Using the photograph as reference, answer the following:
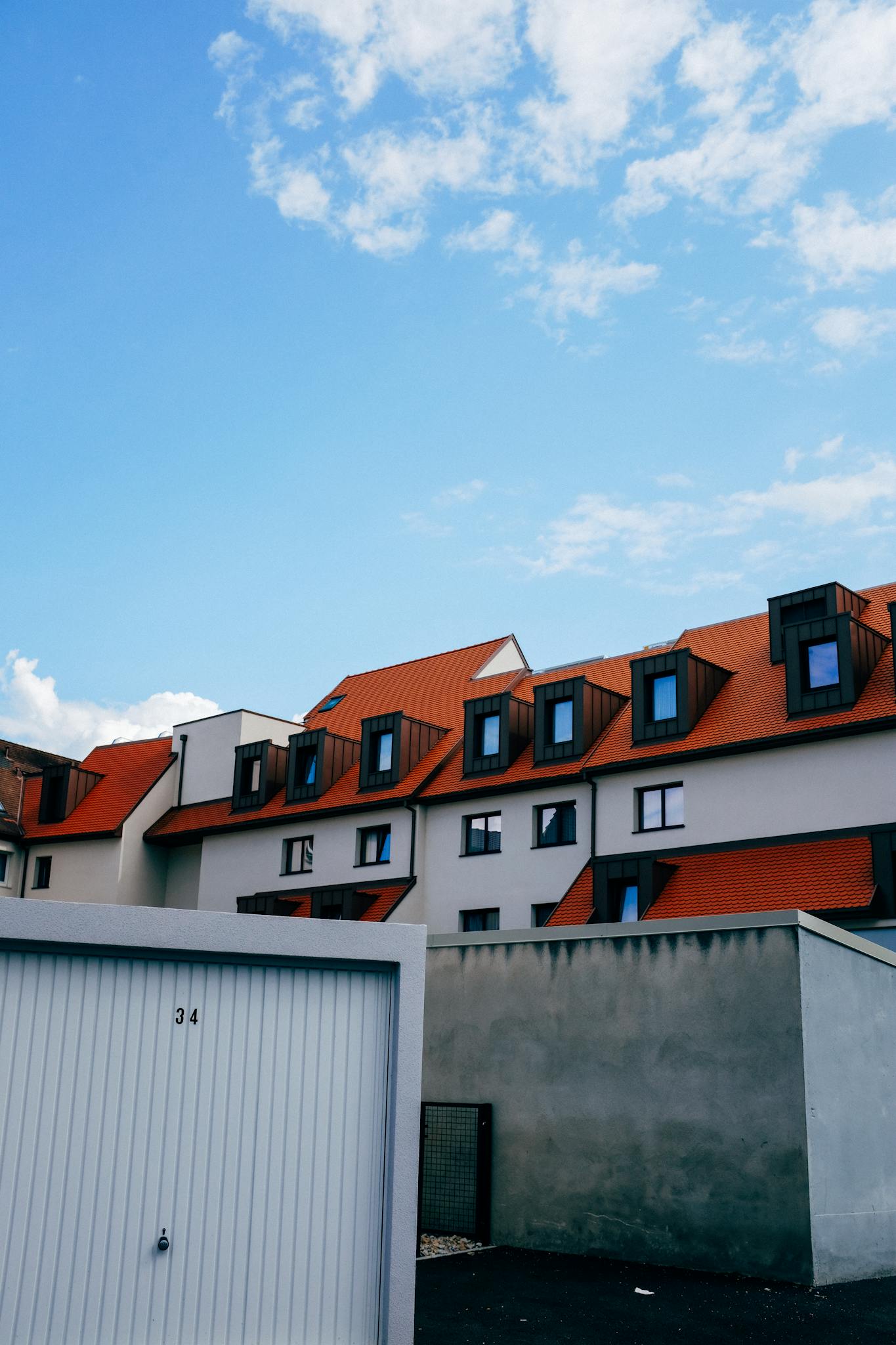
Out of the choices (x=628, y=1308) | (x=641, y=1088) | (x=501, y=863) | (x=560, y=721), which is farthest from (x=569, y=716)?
(x=628, y=1308)

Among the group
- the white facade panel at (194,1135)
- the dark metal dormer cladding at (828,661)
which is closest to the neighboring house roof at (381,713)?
the dark metal dormer cladding at (828,661)

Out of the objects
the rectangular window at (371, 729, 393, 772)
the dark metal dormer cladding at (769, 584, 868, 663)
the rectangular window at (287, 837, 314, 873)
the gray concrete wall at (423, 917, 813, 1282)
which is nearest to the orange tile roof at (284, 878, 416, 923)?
the rectangular window at (287, 837, 314, 873)

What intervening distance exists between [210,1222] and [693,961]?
812cm

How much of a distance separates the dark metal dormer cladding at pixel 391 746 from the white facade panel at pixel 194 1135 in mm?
24285

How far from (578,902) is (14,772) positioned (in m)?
27.2

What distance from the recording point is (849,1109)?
581 inches

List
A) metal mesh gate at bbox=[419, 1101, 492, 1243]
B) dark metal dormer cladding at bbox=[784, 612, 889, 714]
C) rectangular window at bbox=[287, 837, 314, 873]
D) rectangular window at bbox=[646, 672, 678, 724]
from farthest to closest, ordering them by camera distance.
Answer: rectangular window at bbox=[287, 837, 314, 873], rectangular window at bbox=[646, 672, 678, 724], dark metal dormer cladding at bbox=[784, 612, 889, 714], metal mesh gate at bbox=[419, 1101, 492, 1243]

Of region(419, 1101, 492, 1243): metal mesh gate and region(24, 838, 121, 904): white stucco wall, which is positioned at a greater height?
region(24, 838, 121, 904): white stucco wall

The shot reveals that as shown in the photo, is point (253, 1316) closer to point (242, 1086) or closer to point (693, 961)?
Answer: point (242, 1086)

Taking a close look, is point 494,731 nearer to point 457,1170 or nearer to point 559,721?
point 559,721

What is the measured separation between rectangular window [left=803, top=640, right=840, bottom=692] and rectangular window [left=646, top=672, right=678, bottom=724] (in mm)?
3589

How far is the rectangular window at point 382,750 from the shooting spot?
116ft

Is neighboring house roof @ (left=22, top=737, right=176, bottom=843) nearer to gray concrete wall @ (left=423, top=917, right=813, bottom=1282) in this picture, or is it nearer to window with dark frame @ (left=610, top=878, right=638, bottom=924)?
window with dark frame @ (left=610, top=878, right=638, bottom=924)

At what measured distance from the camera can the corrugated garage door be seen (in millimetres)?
8688
